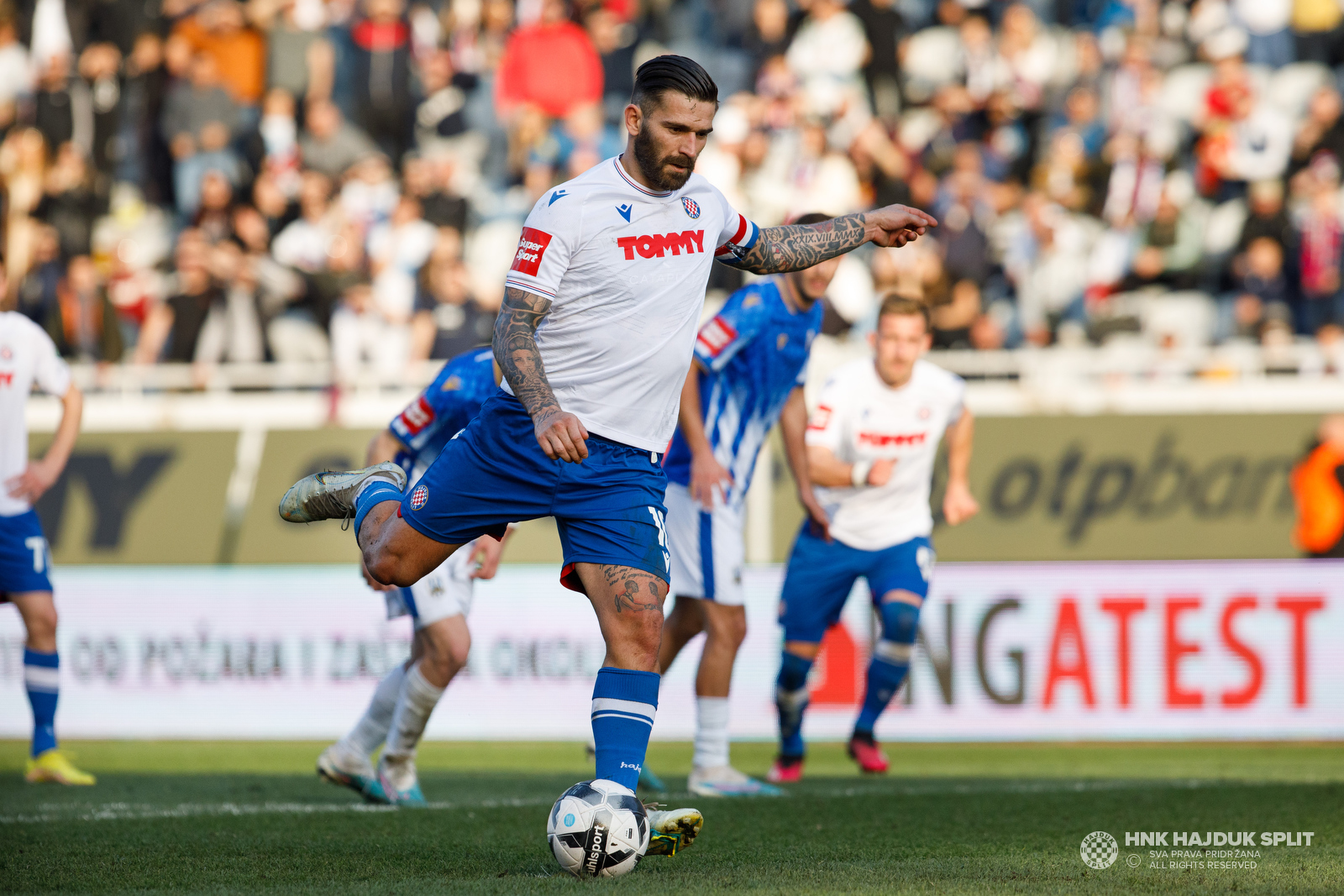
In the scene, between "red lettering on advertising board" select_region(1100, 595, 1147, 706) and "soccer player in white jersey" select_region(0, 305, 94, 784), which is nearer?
"soccer player in white jersey" select_region(0, 305, 94, 784)

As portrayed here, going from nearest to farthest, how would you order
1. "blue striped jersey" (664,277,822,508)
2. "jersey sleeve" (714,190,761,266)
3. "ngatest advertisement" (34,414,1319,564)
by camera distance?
"jersey sleeve" (714,190,761,266) → "blue striped jersey" (664,277,822,508) → "ngatest advertisement" (34,414,1319,564)

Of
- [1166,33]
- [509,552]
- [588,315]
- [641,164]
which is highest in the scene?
[1166,33]

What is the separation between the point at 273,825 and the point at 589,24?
1210cm

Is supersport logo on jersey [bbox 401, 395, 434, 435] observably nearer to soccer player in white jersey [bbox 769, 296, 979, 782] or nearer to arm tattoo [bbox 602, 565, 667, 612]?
arm tattoo [bbox 602, 565, 667, 612]

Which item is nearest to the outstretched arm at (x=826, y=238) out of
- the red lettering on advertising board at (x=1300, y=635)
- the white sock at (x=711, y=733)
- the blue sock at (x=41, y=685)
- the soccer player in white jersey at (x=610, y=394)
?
the soccer player in white jersey at (x=610, y=394)

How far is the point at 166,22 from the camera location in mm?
17484

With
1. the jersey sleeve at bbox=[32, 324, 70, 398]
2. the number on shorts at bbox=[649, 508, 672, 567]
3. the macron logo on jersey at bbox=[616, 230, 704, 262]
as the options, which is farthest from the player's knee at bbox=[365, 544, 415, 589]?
the jersey sleeve at bbox=[32, 324, 70, 398]

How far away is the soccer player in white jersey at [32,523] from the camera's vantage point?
863 cm

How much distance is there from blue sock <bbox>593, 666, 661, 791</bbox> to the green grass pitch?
35cm

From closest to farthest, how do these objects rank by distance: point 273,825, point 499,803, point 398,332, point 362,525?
point 362,525 → point 273,825 → point 499,803 → point 398,332

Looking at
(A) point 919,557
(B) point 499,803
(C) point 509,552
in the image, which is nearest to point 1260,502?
(A) point 919,557

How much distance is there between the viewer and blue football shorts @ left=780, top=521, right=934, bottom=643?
8.86 metres

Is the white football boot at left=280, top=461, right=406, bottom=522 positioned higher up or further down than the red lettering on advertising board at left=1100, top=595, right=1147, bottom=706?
higher up

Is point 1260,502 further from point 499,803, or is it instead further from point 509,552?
point 499,803
